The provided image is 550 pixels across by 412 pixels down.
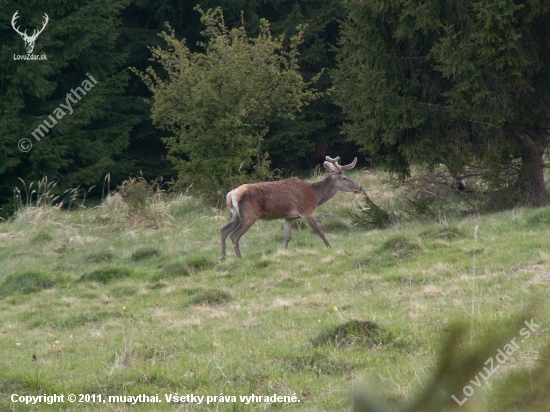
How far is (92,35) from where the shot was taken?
2572 cm

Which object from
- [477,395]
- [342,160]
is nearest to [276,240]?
[477,395]

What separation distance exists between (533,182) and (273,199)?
5.23 meters

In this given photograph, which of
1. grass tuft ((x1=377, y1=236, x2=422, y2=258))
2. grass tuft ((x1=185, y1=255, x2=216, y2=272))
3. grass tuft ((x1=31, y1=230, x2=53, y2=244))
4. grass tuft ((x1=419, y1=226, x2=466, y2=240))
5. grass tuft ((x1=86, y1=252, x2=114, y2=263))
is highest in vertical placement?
grass tuft ((x1=31, y1=230, x2=53, y2=244))

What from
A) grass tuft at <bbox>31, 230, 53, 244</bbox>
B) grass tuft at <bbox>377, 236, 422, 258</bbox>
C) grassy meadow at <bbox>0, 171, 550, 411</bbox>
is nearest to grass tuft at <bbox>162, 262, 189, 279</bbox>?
grassy meadow at <bbox>0, 171, 550, 411</bbox>

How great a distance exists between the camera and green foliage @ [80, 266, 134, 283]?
481 inches

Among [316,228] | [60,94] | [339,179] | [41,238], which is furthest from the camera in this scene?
[60,94]

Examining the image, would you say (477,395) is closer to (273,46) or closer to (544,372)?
(544,372)

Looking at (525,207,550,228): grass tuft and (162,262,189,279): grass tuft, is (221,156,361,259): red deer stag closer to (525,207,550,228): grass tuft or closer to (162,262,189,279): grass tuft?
(162,262,189,279): grass tuft

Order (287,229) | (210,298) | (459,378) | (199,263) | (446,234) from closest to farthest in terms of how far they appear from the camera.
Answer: (459,378)
(210,298)
(446,234)
(199,263)
(287,229)

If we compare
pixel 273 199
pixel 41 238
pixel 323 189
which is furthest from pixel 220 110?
pixel 273 199

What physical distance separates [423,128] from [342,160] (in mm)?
16317

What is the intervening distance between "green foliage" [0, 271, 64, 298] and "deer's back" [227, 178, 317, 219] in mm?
3477

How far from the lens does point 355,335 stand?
6746 millimetres

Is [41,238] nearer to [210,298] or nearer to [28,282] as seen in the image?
[28,282]
